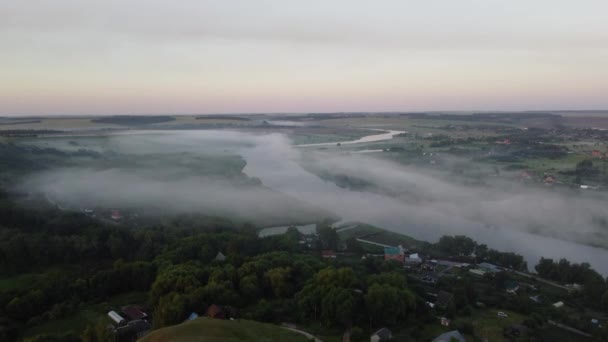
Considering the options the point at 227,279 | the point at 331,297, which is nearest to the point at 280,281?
the point at 227,279

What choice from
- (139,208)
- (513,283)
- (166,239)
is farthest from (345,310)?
(139,208)

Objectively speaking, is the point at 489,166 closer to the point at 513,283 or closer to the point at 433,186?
the point at 433,186

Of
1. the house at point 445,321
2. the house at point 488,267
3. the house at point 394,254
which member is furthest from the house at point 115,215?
the house at point 488,267

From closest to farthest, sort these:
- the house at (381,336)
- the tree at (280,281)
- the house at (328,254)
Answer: the house at (381,336), the tree at (280,281), the house at (328,254)

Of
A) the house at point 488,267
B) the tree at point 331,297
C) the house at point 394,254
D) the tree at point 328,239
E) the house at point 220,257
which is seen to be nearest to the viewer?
the tree at point 331,297

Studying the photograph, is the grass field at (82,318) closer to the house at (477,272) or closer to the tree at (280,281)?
the tree at (280,281)

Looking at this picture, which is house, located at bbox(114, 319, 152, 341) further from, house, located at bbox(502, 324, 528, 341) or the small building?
house, located at bbox(502, 324, 528, 341)

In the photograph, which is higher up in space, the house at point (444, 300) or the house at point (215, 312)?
the house at point (215, 312)
